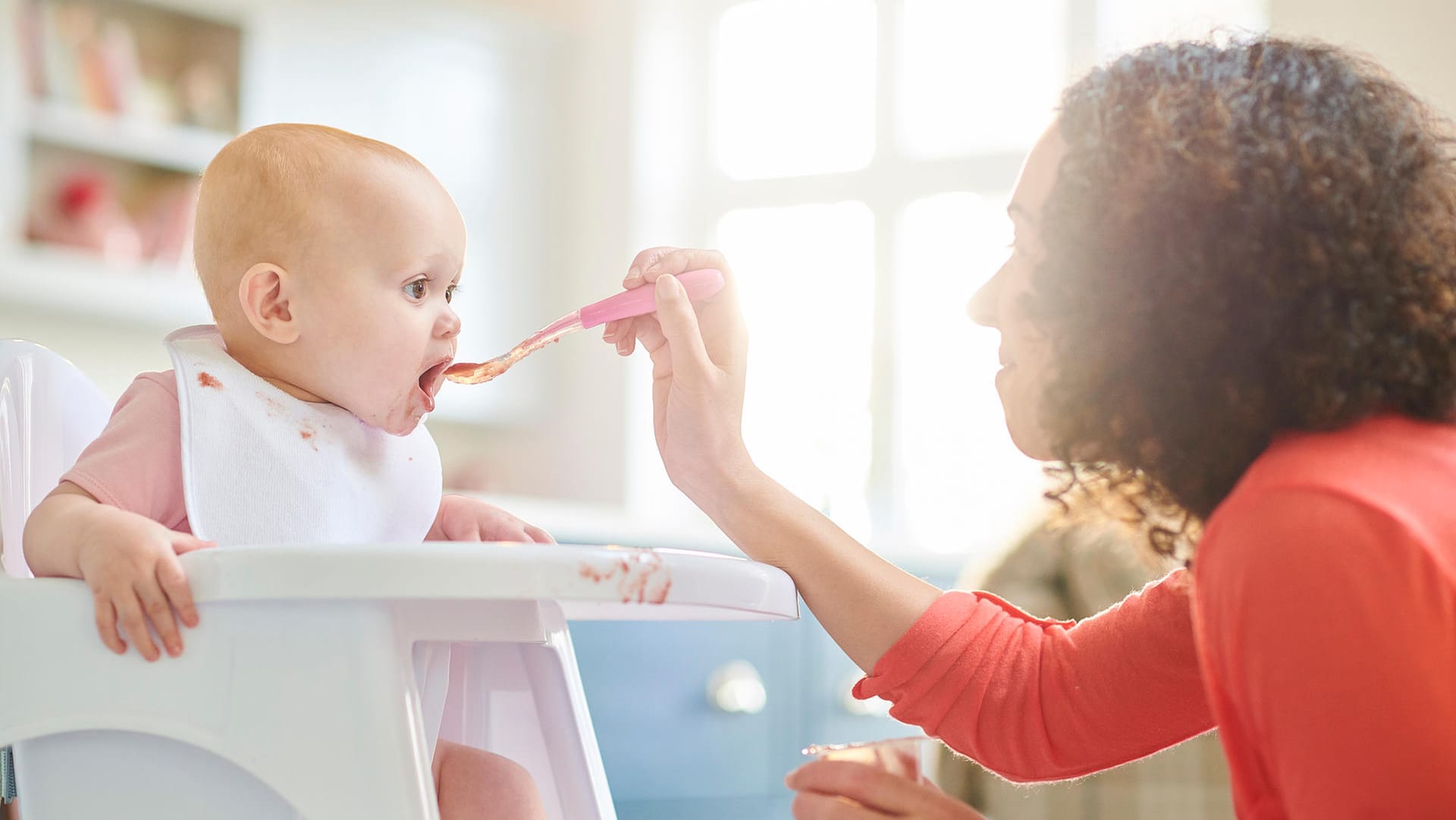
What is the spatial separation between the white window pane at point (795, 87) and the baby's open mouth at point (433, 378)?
95.1 inches

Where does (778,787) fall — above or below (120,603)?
below

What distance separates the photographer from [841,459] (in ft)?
10.7

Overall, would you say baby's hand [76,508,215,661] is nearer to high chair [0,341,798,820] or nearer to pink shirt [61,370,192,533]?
high chair [0,341,798,820]

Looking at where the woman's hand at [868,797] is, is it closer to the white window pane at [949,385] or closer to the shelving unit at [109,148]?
the shelving unit at [109,148]

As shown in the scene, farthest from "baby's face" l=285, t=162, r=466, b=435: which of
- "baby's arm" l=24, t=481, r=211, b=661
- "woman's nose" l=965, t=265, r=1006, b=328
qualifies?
"woman's nose" l=965, t=265, r=1006, b=328

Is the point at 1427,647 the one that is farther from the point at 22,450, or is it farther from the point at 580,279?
the point at 580,279

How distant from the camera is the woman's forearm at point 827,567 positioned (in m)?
0.93

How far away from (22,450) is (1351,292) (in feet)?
2.71

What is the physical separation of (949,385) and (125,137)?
1846 millimetres

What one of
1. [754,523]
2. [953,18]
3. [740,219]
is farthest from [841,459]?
[754,523]

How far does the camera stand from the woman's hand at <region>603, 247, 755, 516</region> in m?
0.93

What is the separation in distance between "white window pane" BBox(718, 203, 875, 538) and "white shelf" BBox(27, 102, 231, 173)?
1.29 metres

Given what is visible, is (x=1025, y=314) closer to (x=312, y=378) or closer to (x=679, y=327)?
(x=679, y=327)

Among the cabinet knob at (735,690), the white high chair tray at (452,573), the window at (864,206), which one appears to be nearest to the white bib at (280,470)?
the white high chair tray at (452,573)
